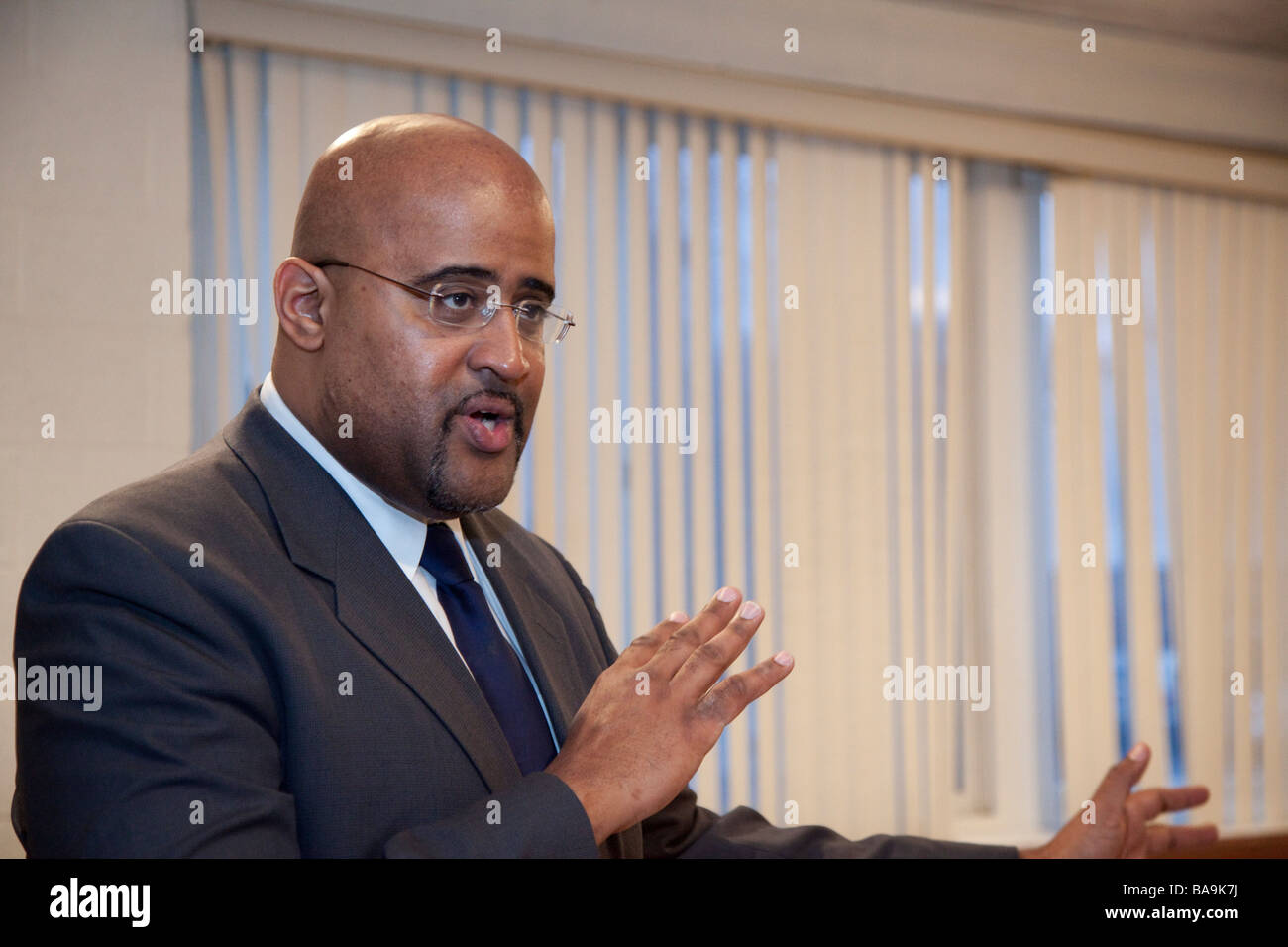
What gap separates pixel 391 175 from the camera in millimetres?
1484

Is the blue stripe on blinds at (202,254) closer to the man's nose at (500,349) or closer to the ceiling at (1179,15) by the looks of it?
the man's nose at (500,349)

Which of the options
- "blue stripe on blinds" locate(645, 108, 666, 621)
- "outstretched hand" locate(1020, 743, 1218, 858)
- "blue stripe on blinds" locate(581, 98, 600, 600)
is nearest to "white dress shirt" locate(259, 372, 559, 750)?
"outstretched hand" locate(1020, 743, 1218, 858)

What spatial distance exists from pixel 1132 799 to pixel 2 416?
259cm

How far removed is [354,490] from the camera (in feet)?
4.90

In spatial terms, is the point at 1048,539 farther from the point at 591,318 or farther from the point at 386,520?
the point at 386,520

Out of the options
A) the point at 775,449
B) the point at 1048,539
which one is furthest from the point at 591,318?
the point at 1048,539

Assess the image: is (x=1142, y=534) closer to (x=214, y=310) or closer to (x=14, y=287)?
(x=214, y=310)

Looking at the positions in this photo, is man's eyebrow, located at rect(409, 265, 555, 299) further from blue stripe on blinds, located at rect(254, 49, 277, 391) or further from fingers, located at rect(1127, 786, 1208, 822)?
blue stripe on blinds, located at rect(254, 49, 277, 391)

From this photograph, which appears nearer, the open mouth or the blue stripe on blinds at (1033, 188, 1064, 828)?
the open mouth

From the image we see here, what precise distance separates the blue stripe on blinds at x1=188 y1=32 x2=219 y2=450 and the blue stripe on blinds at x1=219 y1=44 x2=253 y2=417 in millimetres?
43

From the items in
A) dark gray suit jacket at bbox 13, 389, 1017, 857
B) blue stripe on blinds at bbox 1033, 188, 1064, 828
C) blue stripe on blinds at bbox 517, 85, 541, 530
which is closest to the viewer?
dark gray suit jacket at bbox 13, 389, 1017, 857

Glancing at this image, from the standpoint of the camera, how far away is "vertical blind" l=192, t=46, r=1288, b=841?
3398 mm

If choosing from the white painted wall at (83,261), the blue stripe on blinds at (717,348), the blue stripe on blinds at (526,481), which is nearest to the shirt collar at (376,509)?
the white painted wall at (83,261)
